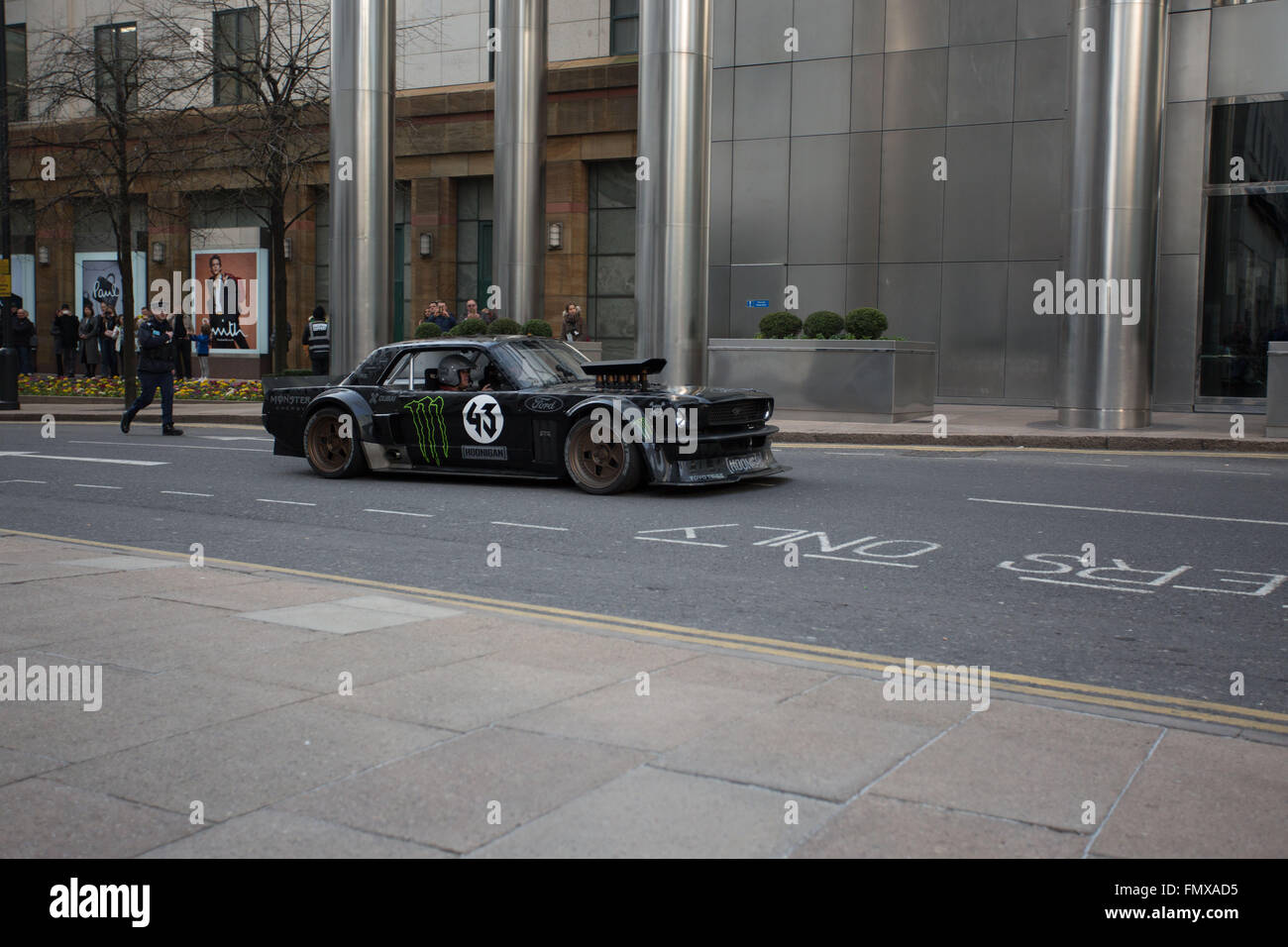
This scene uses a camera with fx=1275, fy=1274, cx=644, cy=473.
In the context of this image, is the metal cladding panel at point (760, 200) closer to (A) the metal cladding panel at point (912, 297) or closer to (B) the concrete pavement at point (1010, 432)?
(A) the metal cladding panel at point (912, 297)

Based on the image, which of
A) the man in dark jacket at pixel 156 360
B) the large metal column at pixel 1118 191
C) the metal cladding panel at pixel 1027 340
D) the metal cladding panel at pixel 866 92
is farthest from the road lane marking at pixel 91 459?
the metal cladding panel at pixel 866 92

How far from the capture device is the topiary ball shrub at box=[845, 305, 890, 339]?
795 inches

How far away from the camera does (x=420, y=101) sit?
3284cm

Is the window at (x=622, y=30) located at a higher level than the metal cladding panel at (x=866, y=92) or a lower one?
higher

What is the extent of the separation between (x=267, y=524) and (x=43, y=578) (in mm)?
2868

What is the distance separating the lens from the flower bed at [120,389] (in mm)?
27922

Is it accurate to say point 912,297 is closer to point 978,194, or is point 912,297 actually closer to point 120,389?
point 978,194

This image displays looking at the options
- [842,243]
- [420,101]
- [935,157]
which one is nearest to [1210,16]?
[935,157]

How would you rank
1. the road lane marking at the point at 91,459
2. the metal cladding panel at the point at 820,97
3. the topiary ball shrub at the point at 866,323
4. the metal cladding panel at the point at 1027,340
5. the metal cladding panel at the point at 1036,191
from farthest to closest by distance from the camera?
the metal cladding panel at the point at 820,97 < the metal cladding panel at the point at 1027,340 < the metal cladding panel at the point at 1036,191 < the topiary ball shrub at the point at 866,323 < the road lane marking at the point at 91,459

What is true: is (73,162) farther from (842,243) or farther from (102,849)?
(102,849)

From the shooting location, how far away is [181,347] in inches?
1258

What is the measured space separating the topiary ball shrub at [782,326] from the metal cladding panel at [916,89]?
24.7 feet

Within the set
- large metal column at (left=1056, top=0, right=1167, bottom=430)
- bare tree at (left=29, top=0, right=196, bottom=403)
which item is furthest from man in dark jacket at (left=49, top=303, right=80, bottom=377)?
large metal column at (left=1056, top=0, right=1167, bottom=430)

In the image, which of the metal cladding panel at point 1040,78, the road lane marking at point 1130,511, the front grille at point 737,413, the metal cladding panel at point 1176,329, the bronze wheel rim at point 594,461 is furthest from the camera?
the metal cladding panel at point 1040,78
